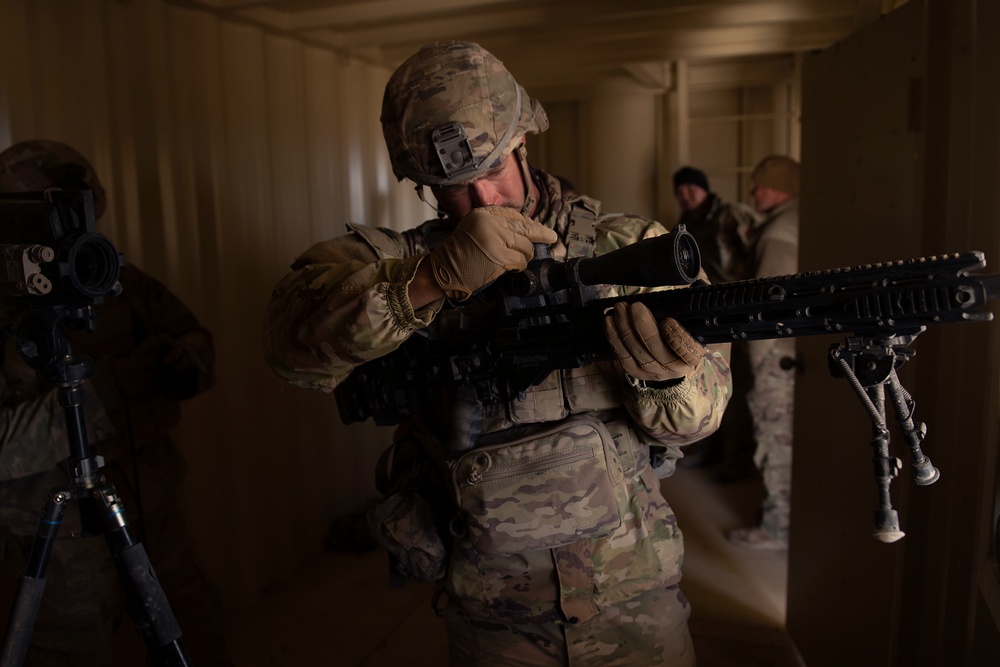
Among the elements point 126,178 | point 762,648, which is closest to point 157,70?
point 126,178

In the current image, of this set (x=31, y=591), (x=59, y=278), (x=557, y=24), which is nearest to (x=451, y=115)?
(x=59, y=278)

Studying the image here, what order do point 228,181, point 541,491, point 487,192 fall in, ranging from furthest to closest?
1. point 228,181
2. point 487,192
3. point 541,491

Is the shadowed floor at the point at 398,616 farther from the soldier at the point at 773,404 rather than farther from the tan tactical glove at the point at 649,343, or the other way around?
the tan tactical glove at the point at 649,343

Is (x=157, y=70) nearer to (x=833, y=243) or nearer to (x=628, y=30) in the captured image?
(x=628, y=30)

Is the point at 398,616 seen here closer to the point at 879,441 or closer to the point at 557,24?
the point at 879,441

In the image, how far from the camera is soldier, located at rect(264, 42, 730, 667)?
1315 millimetres

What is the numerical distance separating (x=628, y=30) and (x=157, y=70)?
2094mm

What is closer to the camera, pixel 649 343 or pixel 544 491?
pixel 649 343

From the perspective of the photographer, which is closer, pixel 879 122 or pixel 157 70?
pixel 879 122

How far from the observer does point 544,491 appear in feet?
4.54

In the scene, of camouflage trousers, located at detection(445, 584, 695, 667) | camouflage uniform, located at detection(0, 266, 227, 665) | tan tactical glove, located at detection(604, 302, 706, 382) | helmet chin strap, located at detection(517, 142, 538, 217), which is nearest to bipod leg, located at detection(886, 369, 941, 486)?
tan tactical glove, located at detection(604, 302, 706, 382)

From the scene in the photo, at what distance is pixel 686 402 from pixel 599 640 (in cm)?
53

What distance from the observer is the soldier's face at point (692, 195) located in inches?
194

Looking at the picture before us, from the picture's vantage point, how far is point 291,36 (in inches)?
125
